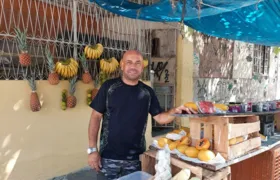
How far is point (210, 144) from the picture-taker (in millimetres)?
2096

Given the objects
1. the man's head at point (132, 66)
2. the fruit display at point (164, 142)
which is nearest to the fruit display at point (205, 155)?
the fruit display at point (164, 142)

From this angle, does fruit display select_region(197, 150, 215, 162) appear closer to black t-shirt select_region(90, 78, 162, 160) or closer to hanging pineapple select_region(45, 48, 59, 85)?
black t-shirt select_region(90, 78, 162, 160)

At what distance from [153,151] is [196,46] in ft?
15.3

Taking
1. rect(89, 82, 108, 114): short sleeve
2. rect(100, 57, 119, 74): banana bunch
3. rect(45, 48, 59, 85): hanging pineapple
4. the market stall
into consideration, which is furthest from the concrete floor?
the market stall

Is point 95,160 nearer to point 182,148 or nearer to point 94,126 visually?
point 94,126

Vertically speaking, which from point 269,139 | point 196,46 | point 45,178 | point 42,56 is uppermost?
point 196,46

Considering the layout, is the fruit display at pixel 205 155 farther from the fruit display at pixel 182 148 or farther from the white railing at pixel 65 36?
the white railing at pixel 65 36

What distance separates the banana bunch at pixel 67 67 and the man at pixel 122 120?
1.34 m

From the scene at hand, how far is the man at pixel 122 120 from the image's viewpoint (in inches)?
95.3

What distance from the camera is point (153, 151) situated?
228 centimetres

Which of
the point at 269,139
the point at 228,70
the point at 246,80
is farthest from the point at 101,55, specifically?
the point at 246,80

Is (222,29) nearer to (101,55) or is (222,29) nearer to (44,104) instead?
(101,55)

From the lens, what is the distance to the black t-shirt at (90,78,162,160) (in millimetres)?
2418

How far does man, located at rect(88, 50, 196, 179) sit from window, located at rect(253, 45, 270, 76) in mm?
8001
